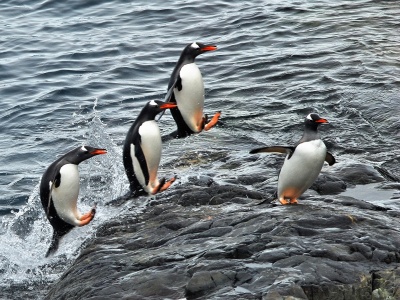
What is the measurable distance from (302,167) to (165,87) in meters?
6.60

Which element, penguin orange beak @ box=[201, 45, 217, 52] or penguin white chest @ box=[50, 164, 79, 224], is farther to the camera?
penguin orange beak @ box=[201, 45, 217, 52]

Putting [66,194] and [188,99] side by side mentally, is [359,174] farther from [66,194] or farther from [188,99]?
[66,194]

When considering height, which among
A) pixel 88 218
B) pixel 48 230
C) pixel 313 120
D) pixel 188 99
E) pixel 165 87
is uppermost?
pixel 313 120

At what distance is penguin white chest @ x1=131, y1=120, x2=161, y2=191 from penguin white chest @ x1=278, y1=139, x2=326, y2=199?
167cm

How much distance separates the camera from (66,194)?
7977 mm

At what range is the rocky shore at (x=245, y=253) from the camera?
5367mm

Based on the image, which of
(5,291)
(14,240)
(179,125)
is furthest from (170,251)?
(179,125)

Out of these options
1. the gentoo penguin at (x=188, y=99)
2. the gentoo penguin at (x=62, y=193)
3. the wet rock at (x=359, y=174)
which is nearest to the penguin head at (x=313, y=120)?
the wet rock at (x=359, y=174)

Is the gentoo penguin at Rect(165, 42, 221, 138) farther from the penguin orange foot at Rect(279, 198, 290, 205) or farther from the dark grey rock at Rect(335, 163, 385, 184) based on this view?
the penguin orange foot at Rect(279, 198, 290, 205)

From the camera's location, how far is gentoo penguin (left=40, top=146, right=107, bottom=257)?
793 cm

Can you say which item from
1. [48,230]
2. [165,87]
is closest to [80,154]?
[48,230]

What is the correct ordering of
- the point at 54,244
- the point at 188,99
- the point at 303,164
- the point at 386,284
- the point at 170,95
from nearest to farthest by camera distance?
1. the point at 386,284
2. the point at 303,164
3. the point at 54,244
4. the point at 170,95
5. the point at 188,99

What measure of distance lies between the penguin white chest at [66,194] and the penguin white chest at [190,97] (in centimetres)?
177

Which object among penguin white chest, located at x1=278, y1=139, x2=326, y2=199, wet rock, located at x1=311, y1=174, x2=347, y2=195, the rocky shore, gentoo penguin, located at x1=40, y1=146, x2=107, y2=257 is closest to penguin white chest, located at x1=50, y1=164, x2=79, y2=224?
gentoo penguin, located at x1=40, y1=146, x2=107, y2=257
